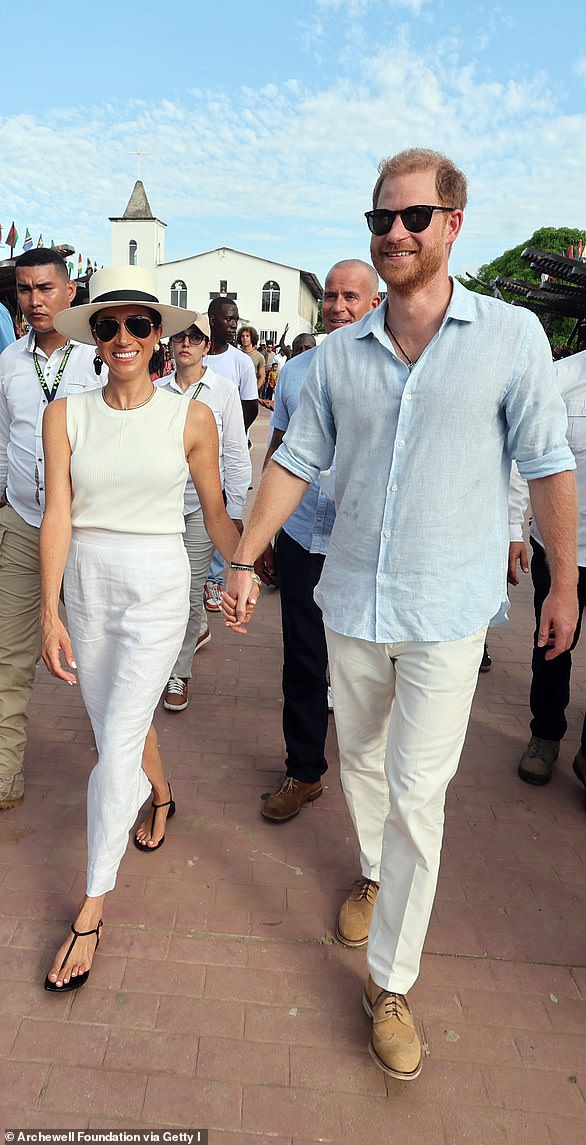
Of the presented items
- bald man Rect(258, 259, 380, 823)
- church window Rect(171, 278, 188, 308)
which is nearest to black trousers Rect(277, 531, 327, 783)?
bald man Rect(258, 259, 380, 823)

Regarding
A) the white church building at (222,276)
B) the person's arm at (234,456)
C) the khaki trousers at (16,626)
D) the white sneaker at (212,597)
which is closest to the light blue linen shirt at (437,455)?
the khaki trousers at (16,626)

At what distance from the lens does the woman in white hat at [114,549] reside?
254 centimetres

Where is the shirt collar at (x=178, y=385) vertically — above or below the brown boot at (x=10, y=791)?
above

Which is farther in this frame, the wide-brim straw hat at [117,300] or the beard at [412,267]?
the wide-brim straw hat at [117,300]

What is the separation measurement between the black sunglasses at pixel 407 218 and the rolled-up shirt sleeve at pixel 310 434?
418 millimetres

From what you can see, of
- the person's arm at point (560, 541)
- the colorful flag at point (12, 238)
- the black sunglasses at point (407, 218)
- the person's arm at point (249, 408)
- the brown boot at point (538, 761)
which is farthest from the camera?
the colorful flag at point (12, 238)

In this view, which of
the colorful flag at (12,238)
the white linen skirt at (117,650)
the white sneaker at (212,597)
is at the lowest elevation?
the white sneaker at (212,597)

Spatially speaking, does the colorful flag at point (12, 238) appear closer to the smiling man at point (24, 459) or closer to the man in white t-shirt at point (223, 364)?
the man in white t-shirt at point (223, 364)

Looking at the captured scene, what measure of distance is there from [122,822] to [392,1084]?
1.10m

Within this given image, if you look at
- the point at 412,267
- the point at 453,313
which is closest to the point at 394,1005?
the point at 453,313

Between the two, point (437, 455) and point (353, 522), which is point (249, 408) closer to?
point (353, 522)

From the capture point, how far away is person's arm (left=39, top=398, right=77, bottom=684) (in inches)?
101

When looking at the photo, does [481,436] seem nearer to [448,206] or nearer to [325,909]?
[448,206]

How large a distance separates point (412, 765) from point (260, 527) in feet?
2.81
